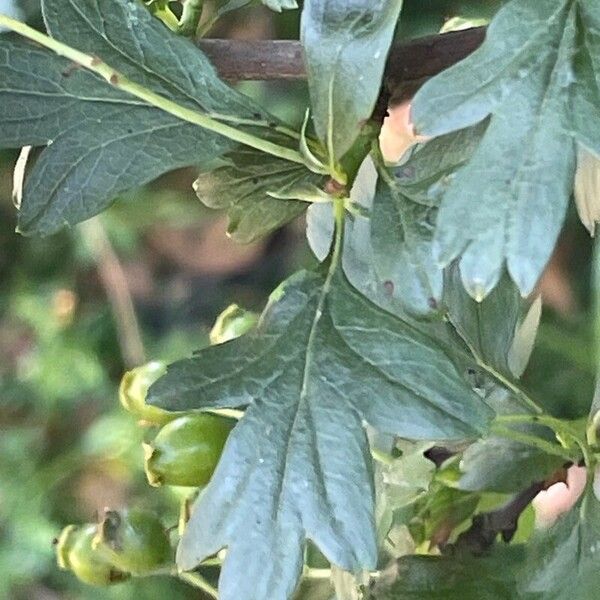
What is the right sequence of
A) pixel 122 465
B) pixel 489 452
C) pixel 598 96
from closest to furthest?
pixel 598 96
pixel 489 452
pixel 122 465

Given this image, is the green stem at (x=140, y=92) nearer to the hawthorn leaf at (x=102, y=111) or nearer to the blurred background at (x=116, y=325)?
the hawthorn leaf at (x=102, y=111)

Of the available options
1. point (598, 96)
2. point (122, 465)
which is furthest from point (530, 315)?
point (122, 465)

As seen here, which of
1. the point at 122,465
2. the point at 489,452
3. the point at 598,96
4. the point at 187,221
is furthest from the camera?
the point at 187,221

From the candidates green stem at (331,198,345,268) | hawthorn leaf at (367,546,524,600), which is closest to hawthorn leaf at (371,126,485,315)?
green stem at (331,198,345,268)

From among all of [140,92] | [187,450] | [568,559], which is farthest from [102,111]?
[568,559]

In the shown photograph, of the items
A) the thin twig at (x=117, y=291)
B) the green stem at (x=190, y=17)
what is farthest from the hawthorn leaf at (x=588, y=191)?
the thin twig at (x=117, y=291)

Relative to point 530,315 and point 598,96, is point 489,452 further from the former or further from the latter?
point 598,96

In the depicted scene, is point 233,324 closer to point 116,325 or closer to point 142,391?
point 142,391
